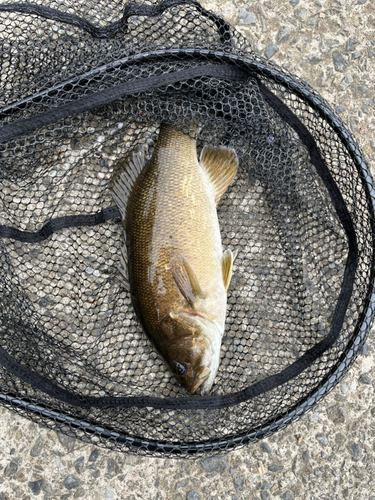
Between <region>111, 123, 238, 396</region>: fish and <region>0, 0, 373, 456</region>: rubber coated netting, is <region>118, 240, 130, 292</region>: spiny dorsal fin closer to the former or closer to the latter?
<region>111, 123, 238, 396</region>: fish

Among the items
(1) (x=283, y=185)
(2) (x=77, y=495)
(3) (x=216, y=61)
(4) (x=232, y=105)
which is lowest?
(2) (x=77, y=495)

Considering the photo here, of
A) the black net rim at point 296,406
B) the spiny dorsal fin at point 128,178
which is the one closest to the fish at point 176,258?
the spiny dorsal fin at point 128,178

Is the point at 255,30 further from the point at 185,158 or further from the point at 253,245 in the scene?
the point at 253,245

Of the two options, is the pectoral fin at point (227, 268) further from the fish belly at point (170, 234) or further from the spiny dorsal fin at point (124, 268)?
the spiny dorsal fin at point (124, 268)

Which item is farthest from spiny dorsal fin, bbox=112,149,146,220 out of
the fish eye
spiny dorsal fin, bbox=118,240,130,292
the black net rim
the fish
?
the fish eye

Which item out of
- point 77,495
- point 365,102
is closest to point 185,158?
point 365,102
